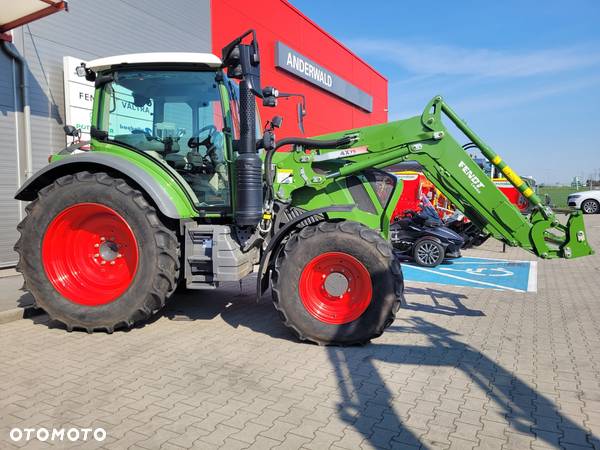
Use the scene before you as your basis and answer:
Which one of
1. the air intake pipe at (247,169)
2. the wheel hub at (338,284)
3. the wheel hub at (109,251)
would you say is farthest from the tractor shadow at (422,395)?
the wheel hub at (109,251)

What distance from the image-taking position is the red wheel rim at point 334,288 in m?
4.42

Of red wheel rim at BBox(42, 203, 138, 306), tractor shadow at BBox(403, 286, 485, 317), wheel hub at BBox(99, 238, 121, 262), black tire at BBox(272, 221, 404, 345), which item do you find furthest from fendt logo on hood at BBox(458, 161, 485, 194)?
wheel hub at BBox(99, 238, 121, 262)

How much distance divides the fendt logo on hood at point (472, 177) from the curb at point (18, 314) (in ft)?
16.7

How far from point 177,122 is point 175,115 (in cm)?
9

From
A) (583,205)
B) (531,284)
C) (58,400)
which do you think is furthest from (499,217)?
(583,205)

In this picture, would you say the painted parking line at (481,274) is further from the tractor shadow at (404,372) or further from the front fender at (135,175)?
the front fender at (135,175)

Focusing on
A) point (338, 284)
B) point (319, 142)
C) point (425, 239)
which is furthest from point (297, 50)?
point (338, 284)

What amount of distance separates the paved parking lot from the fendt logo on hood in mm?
1550

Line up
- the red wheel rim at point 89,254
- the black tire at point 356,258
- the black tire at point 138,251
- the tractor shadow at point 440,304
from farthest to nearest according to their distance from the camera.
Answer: the tractor shadow at point 440,304 < the red wheel rim at point 89,254 < the black tire at point 138,251 < the black tire at point 356,258

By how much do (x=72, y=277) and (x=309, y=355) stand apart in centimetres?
272

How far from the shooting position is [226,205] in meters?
4.96

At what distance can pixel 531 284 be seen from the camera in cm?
790

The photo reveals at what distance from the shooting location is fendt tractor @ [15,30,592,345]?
443 cm

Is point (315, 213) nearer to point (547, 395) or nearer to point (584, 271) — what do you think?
point (547, 395)
